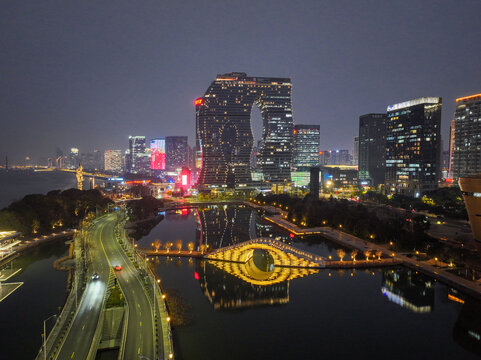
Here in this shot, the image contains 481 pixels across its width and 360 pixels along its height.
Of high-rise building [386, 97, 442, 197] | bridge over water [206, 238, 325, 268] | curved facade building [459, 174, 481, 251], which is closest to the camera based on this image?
curved facade building [459, 174, 481, 251]

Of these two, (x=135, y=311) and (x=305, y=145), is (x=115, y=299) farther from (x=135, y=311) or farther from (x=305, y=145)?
(x=305, y=145)

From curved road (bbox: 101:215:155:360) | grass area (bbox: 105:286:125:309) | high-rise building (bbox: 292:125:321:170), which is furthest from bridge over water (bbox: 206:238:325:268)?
high-rise building (bbox: 292:125:321:170)

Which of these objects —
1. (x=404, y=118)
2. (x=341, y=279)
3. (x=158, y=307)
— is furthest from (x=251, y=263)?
(x=404, y=118)

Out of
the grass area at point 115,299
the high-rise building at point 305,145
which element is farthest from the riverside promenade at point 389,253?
the high-rise building at point 305,145

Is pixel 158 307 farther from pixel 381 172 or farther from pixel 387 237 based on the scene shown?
pixel 381 172

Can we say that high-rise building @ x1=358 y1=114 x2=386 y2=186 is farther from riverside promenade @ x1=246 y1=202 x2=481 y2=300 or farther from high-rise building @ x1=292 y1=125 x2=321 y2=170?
riverside promenade @ x1=246 y1=202 x2=481 y2=300

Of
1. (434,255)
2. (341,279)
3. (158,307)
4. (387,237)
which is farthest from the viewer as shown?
(387,237)
